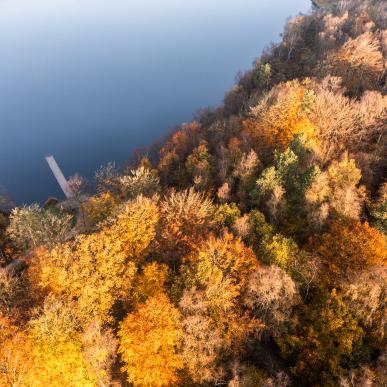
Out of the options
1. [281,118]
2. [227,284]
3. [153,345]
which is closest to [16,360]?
[153,345]

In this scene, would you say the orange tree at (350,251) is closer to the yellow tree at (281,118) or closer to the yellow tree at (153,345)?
the yellow tree at (153,345)

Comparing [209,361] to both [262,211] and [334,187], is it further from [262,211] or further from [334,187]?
[334,187]

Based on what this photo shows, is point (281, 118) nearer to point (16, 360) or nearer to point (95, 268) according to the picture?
point (95, 268)

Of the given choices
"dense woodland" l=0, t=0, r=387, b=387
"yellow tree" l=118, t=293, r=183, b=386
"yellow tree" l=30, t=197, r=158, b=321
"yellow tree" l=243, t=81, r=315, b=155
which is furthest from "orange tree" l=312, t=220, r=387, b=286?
"yellow tree" l=243, t=81, r=315, b=155

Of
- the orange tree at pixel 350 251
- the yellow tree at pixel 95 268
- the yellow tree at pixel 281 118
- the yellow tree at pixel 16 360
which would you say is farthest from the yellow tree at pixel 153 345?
the yellow tree at pixel 281 118

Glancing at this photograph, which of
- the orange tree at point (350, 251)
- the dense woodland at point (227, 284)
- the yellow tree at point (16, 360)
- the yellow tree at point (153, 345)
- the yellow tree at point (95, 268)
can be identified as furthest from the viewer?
the orange tree at point (350, 251)

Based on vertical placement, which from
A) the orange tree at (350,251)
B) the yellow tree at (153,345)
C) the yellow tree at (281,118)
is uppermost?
the yellow tree at (281,118)
